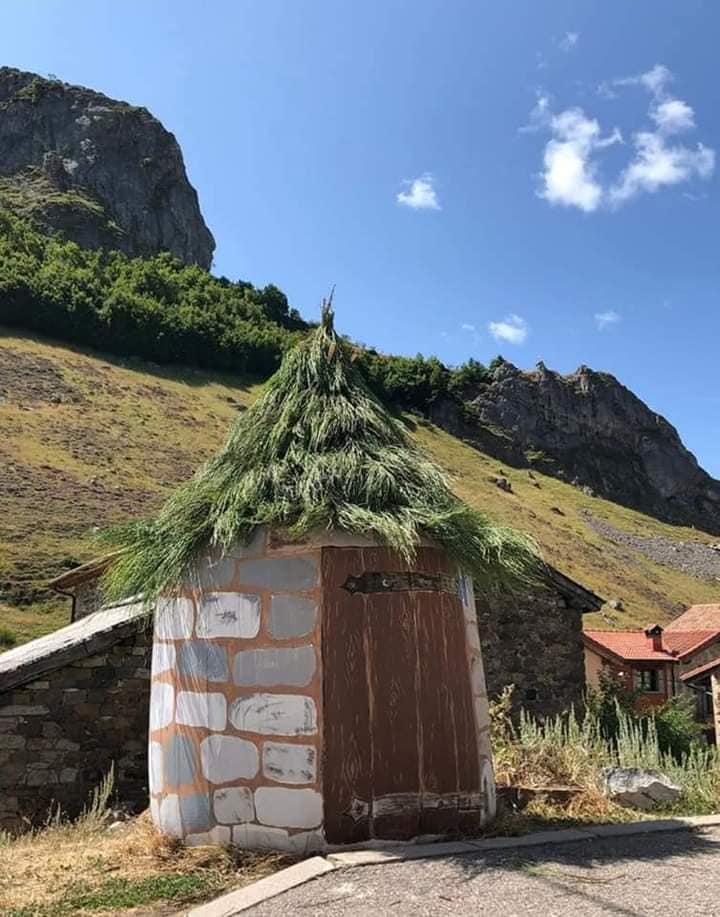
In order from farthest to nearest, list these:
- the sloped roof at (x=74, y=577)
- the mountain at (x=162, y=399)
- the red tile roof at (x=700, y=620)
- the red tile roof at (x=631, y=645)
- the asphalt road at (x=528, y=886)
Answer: the mountain at (x=162, y=399), the red tile roof at (x=700, y=620), the red tile roof at (x=631, y=645), the sloped roof at (x=74, y=577), the asphalt road at (x=528, y=886)

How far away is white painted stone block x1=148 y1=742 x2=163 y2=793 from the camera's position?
18.4 ft

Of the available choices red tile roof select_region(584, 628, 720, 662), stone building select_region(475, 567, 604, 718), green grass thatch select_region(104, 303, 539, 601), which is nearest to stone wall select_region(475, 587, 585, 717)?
stone building select_region(475, 567, 604, 718)

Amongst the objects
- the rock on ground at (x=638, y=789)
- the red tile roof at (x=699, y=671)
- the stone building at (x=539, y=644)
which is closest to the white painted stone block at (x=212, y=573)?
the rock on ground at (x=638, y=789)

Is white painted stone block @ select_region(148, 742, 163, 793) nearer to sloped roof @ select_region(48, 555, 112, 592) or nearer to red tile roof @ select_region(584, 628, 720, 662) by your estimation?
sloped roof @ select_region(48, 555, 112, 592)

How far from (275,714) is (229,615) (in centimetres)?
74

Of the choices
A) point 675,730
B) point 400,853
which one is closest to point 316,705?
point 400,853

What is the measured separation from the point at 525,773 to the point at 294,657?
3198 mm

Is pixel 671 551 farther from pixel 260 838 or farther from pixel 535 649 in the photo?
pixel 260 838

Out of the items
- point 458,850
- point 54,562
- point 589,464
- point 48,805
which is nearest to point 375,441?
point 458,850

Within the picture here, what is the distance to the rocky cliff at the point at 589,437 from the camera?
88.5 meters

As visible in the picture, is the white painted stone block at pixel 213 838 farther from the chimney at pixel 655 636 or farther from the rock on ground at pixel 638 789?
the chimney at pixel 655 636

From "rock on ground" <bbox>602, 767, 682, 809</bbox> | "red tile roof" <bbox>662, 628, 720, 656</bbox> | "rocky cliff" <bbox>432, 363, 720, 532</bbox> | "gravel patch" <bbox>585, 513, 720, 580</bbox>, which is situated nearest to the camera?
"rock on ground" <bbox>602, 767, 682, 809</bbox>

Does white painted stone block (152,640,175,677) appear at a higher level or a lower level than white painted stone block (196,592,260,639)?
lower

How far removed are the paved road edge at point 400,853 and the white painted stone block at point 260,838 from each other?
342 mm
